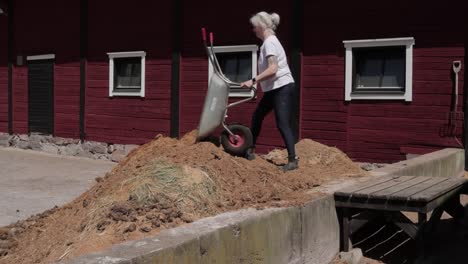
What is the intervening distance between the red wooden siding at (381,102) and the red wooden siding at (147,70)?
3278 millimetres

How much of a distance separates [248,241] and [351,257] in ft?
5.29

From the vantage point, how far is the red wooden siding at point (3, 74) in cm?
1499

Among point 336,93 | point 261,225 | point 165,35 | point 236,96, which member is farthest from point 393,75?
point 261,225

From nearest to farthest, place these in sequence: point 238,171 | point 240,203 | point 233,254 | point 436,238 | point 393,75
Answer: point 233,254 → point 240,203 → point 238,171 → point 436,238 → point 393,75

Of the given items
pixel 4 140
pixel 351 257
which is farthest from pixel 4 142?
pixel 351 257

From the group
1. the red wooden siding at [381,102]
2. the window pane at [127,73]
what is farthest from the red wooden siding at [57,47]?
the red wooden siding at [381,102]

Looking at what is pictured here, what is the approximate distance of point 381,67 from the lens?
877cm

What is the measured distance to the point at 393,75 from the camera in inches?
344

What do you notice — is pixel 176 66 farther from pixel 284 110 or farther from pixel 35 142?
pixel 284 110

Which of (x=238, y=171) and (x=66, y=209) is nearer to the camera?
(x=66, y=209)

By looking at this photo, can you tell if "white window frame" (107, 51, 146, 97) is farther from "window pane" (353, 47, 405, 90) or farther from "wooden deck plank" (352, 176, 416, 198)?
"wooden deck plank" (352, 176, 416, 198)

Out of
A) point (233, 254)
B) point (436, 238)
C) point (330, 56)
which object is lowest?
point (436, 238)

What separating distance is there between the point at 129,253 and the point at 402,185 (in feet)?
10.0

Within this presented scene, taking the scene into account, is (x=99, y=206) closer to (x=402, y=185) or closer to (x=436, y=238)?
(x=402, y=185)
